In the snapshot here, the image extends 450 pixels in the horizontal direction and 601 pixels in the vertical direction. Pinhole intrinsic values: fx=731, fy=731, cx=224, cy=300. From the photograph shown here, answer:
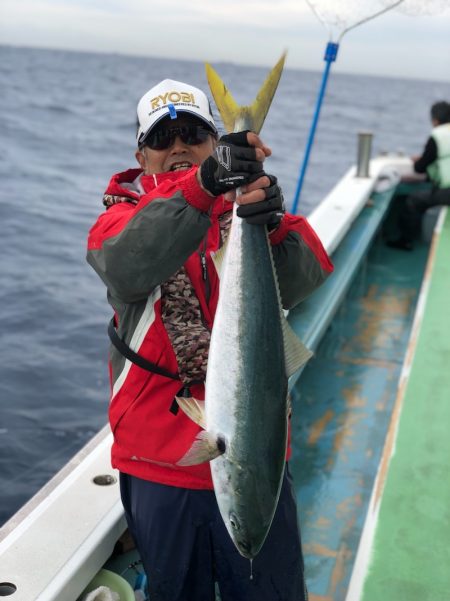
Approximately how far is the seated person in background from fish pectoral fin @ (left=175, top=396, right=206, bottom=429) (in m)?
7.09

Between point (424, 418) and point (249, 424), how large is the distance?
206cm

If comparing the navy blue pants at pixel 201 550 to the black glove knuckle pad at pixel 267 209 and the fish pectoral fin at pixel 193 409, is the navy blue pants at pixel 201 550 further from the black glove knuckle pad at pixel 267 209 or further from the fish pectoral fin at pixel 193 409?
the black glove knuckle pad at pixel 267 209

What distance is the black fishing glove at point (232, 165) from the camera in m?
1.84

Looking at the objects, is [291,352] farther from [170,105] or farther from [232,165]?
[170,105]

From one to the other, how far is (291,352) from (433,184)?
732cm

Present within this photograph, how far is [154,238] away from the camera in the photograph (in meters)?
1.92

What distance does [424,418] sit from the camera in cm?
377

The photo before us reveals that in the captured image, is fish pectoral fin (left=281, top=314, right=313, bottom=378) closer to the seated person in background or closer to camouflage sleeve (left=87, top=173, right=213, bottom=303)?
camouflage sleeve (left=87, top=173, right=213, bottom=303)

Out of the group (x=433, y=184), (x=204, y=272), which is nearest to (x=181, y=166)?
(x=204, y=272)

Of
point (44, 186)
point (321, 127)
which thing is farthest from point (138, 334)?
point (321, 127)

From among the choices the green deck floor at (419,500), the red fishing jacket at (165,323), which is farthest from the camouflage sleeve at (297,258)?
the green deck floor at (419,500)

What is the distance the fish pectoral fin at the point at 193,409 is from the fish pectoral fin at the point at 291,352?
27cm

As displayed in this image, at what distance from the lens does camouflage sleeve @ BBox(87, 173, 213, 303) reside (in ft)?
6.31

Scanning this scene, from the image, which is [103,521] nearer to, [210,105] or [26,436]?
[210,105]
